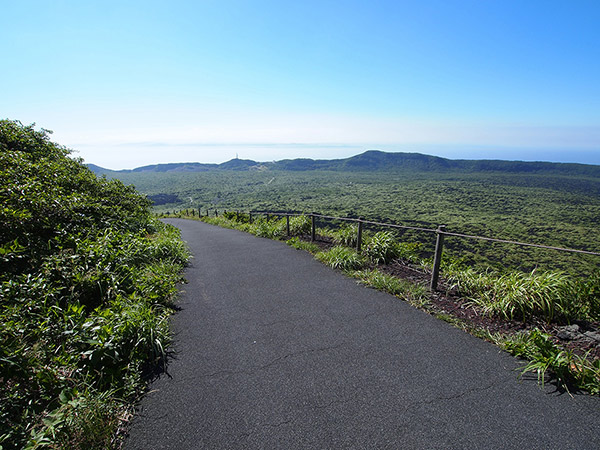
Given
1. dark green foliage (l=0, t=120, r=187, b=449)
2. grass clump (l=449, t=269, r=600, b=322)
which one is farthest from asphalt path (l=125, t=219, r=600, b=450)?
grass clump (l=449, t=269, r=600, b=322)

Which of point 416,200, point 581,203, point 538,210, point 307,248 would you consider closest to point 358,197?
point 416,200

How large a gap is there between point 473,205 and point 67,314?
10234 centimetres

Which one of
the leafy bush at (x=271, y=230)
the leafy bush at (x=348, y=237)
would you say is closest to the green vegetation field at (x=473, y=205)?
the leafy bush at (x=348, y=237)

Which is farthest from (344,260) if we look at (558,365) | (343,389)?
(558,365)

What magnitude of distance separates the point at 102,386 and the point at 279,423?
1700 millimetres

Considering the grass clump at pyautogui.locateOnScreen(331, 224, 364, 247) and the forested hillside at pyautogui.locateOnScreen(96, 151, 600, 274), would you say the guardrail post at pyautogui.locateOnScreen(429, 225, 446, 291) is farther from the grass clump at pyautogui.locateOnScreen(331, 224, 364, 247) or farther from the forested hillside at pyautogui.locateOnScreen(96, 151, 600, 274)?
the forested hillside at pyautogui.locateOnScreen(96, 151, 600, 274)

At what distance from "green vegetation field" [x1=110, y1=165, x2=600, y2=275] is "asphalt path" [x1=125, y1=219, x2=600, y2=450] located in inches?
745

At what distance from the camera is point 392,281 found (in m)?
5.22

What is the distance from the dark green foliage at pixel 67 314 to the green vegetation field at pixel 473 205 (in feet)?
68.6

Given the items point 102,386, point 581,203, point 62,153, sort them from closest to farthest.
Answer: point 102,386 < point 62,153 < point 581,203

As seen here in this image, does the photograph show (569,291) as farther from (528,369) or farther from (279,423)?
(279,423)

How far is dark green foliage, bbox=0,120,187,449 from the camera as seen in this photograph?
2.22 meters

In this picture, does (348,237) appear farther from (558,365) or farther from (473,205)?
(473,205)

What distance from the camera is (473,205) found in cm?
8819
